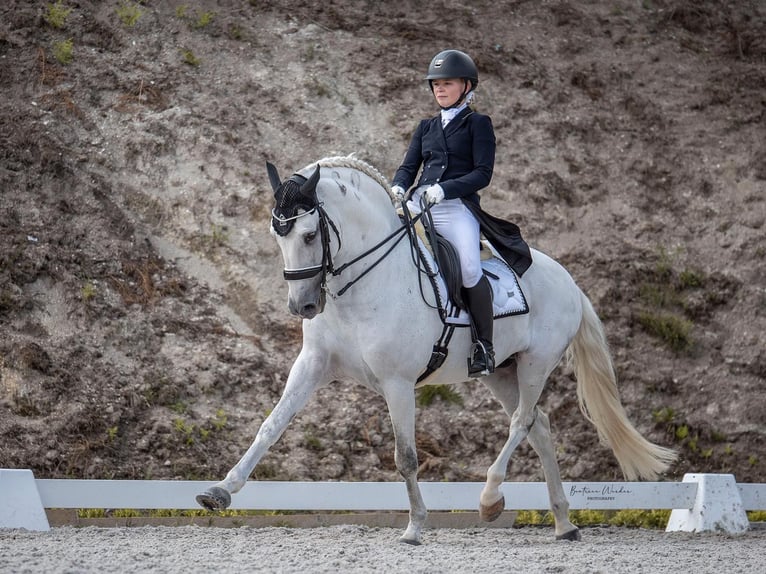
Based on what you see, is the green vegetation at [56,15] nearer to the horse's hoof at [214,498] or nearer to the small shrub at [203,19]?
the small shrub at [203,19]

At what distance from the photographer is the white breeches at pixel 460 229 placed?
617cm

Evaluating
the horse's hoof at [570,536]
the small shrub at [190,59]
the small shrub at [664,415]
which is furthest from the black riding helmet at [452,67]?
the small shrub at [190,59]

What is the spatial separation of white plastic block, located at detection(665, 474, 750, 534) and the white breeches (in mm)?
2689

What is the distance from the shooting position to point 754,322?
11.0 metres

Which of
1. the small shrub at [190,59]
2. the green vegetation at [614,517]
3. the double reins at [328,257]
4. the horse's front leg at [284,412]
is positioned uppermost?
the small shrub at [190,59]

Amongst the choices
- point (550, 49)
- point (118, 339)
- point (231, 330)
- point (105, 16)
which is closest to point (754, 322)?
point (550, 49)

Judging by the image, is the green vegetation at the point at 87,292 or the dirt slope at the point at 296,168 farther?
the green vegetation at the point at 87,292

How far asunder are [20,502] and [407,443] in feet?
8.21

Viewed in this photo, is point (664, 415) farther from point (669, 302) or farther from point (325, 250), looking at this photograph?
point (325, 250)

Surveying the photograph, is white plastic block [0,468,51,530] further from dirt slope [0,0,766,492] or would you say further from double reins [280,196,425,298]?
double reins [280,196,425,298]

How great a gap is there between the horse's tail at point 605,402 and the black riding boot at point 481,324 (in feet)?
4.82

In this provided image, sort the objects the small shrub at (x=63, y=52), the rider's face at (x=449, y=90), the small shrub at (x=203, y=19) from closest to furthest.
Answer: the rider's face at (x=449, y=90), the small shrub at (x=63, y=52), the small shrub at (x=203, y=19)

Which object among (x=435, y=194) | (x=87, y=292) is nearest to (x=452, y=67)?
(x=435, y=194)

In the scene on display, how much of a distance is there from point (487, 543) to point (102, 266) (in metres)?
5.21
